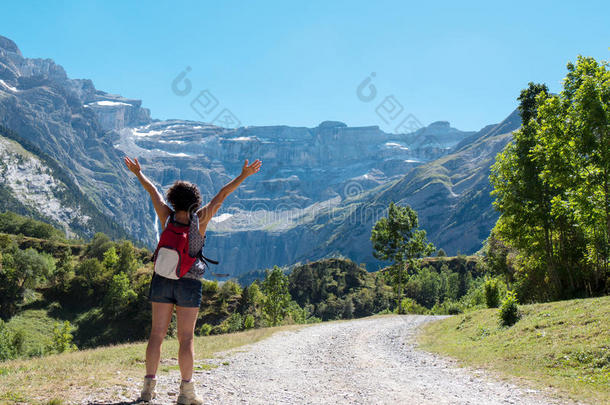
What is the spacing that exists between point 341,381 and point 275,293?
61.5m

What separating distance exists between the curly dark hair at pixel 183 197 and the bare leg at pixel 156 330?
169cm

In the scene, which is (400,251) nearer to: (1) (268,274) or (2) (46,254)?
(1) (268,274)

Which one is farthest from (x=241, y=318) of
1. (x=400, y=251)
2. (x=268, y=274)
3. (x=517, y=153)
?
(x=517, y=153)

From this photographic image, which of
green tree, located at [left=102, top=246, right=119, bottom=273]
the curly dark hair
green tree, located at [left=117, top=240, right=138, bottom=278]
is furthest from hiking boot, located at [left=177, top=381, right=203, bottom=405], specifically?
green tree, located at [left=102, top=246, right=119, bottom=273]

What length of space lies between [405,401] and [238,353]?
1013cm

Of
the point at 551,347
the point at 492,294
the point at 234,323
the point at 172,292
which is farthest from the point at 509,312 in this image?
the point at 234,323

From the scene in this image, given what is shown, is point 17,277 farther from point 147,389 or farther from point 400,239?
point 147,389

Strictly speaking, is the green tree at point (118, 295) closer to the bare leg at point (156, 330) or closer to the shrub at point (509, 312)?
the shrub at point (509, 312)

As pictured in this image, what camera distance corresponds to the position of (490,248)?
50062mm

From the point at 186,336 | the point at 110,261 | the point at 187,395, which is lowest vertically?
the point at 110,261

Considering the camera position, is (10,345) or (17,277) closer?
(10,345)

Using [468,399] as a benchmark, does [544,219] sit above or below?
above

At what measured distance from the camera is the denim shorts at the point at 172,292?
21.2 feet

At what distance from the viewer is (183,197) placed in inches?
275
